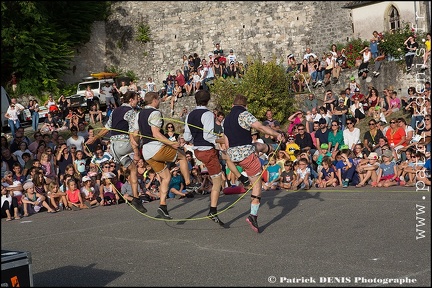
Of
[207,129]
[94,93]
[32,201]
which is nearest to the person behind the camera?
[207,129]

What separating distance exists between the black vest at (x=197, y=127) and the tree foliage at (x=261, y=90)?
1663 centimetres

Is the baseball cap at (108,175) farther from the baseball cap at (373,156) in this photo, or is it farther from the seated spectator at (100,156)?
the baseball cap at (373,156)

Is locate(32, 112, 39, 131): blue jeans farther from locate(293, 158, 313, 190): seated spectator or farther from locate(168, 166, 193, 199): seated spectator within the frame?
locate(293, 158, 313, 190): seated spectator

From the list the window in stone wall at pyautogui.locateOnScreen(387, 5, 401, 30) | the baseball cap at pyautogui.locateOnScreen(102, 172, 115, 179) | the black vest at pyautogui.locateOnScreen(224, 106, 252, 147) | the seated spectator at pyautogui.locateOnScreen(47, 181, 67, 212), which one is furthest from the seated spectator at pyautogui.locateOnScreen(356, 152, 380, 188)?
the window in stone wall at pyautogui.locateOnScreen(387, 5, 401, 30)

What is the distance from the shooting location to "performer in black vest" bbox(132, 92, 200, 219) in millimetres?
12625

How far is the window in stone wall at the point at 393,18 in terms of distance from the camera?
114 ft

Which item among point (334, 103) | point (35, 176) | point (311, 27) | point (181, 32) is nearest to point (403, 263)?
point (35, 176)

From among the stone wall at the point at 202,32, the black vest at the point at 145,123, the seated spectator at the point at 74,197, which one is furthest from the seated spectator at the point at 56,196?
the stone wall at the point at 202,32

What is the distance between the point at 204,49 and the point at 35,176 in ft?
89.8

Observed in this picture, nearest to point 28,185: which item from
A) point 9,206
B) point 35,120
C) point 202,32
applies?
point 9,206

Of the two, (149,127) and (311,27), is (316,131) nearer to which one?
(149,127)

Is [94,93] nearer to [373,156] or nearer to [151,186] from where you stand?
[151,186]

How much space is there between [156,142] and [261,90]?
16867mm

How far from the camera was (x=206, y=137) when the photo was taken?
1239cm
